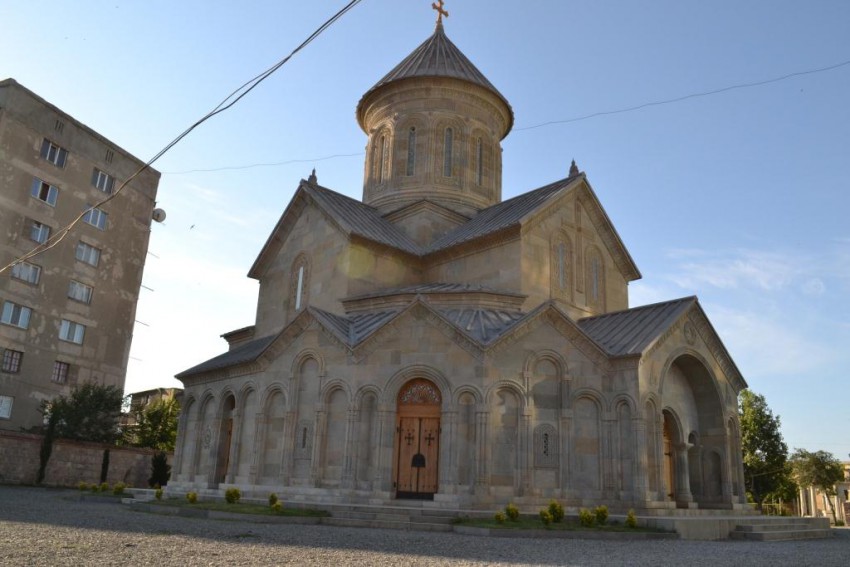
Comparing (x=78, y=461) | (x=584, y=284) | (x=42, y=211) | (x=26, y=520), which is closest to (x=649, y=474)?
(x=584, y=284)

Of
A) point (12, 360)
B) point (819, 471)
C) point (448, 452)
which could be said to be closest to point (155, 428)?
point (12, 360)

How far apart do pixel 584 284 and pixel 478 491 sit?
824cm

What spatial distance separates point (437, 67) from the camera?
25.0 metres

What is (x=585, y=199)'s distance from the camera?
2084 cm

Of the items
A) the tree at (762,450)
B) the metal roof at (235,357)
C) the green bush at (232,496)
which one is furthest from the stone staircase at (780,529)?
the tree at (762,450)

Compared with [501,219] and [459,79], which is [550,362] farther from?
[459,79]

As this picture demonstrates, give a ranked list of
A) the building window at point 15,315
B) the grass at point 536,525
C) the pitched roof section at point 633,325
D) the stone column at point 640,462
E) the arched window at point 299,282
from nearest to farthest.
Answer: the grass at point 536,525
the stone column at point 640,462
the pitched roof section at point 633,325
the arched window at point 299,282
the building window at point 15,315

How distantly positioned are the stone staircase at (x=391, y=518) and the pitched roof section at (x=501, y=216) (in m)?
8.42

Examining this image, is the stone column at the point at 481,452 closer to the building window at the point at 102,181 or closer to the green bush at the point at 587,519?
the green bush at the point at 587,519

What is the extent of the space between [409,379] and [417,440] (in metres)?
1.44

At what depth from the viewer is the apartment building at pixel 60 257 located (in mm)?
30078

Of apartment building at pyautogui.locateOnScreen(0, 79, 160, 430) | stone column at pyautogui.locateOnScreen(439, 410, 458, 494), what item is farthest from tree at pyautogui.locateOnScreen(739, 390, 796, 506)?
apartment building at pyautogui.locateOnScreen(0, 79, 160, 430)

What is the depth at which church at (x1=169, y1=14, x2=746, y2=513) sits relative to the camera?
15.1 m

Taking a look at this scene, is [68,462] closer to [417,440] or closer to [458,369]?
[417,440]
